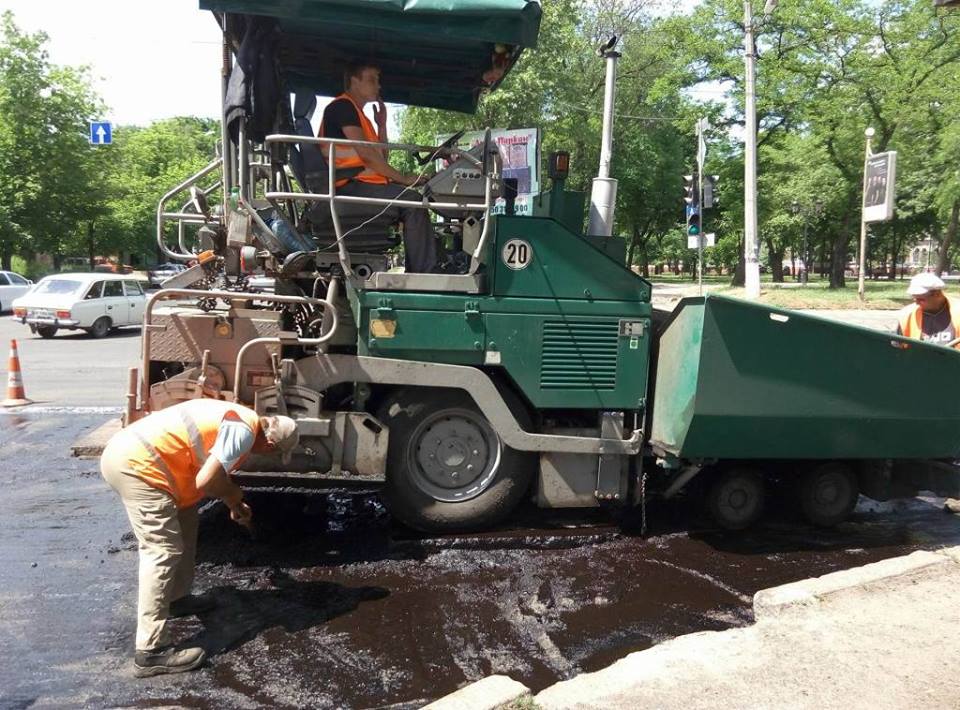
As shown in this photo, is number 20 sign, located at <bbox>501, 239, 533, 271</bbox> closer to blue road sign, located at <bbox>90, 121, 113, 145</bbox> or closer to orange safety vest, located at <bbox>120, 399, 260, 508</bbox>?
orange safety vest, located at <bbox>120, 399, 260, 508</bbox>

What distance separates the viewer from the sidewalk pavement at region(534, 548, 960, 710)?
2947 millimetres

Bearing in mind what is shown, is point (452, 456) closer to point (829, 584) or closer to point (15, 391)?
point (829, 584)

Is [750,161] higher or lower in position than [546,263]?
higher

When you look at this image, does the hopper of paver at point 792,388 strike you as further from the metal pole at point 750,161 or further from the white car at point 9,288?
the white car at point 9,288

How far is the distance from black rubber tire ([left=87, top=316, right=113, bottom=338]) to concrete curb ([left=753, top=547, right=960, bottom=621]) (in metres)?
18.1

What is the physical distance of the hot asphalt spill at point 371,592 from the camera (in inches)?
131

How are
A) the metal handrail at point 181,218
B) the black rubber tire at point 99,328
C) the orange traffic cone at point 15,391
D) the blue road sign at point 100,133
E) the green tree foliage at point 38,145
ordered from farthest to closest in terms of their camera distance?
the green tree foliage at point 38,145
the blue road sign at point 100,133
the black rubber tire at point 99,328
the orange traffic cone at point 15,391
the metal handrail at point 181,218

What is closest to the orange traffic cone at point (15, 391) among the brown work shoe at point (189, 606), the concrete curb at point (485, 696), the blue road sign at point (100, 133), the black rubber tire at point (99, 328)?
the brown work shoe at point (189, 606)

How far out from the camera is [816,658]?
325 cm

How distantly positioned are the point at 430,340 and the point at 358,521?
1.55 metres

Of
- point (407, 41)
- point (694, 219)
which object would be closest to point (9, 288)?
point (694, 219)

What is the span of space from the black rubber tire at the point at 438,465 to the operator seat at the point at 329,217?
3.08 feet

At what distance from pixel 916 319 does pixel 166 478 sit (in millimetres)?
5184

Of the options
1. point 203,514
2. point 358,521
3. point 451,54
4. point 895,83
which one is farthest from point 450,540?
point 895,83
